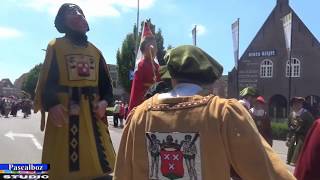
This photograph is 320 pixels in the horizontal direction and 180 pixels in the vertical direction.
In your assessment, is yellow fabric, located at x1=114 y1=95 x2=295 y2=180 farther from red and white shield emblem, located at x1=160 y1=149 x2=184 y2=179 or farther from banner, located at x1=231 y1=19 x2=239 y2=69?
banner, located at x1=231 y1=19 x2=239 y2=69

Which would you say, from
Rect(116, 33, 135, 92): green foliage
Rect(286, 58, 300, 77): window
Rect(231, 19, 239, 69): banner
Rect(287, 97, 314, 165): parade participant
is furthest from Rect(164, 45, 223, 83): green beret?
Rect(116, 33, 135, 92): green foliage

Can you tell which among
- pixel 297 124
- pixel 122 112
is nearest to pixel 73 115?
pixel 297 124

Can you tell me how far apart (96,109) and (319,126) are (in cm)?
179

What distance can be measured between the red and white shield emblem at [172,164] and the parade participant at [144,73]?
233 centimetres

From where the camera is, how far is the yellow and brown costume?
14.2ft

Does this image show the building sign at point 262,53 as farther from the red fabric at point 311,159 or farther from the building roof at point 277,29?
the red fabric at point 311,159

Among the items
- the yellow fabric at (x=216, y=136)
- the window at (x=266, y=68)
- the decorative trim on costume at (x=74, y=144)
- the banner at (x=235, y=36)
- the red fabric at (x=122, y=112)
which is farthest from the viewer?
the window at (x=266, y=68)

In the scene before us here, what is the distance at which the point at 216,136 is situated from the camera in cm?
282

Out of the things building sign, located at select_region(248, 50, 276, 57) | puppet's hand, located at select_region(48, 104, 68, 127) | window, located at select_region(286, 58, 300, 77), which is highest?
building sign, located at select_region(248, 50, 276, 57)

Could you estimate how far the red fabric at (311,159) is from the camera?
10.9 ft

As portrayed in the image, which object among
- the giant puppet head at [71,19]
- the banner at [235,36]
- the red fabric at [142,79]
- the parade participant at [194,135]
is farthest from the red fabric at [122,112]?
the parade participant at [194,135]

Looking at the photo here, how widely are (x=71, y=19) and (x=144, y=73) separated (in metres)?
1.11

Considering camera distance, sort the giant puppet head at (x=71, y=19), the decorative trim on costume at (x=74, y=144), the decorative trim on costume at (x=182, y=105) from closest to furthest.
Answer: the decorative trim on costume at (x=182, y=105) < the decorative trim on costume at (x=74, y=144) < the giant puppet head at (x=71, y=19)

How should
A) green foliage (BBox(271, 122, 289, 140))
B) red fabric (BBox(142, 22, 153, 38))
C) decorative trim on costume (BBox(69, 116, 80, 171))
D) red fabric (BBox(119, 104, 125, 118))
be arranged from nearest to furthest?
1. decorative trim on costume (BBox(69, 116, 80, 171))
2. red fabric (BBox(142, 22, 153, 38))
3. green foliage (BBox(271, 122, 289, 140))
4. red fabric (BBox(119, 104, 125, 118))
